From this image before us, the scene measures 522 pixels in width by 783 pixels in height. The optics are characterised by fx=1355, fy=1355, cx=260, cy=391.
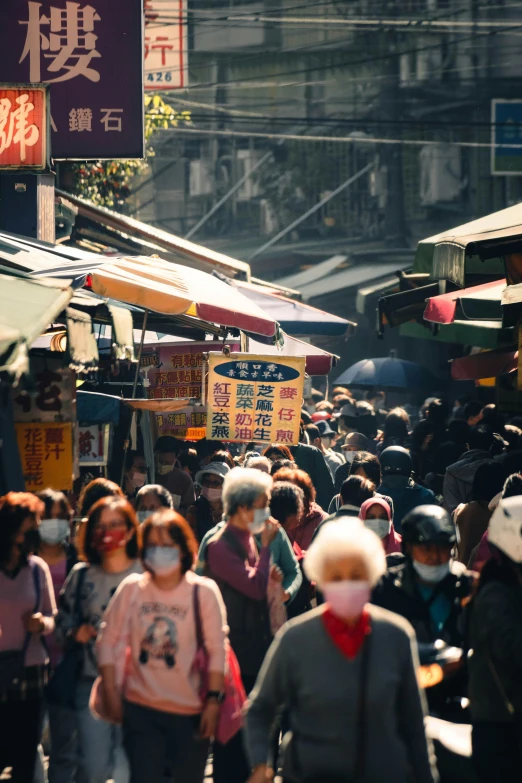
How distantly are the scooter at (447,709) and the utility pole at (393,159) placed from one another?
30.0 metres

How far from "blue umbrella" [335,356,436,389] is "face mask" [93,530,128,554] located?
14488mm

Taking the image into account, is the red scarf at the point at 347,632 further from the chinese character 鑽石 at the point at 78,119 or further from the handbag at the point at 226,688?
the chinese character 鑽石 at the point at 78,119

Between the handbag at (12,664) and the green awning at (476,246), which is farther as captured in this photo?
the green awning at (476,246)

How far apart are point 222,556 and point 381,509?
175 centimetres

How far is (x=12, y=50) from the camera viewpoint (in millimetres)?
14070

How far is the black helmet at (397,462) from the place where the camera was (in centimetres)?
1034

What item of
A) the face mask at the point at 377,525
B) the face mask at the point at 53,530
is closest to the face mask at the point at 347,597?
the face mask at the point at 53,530

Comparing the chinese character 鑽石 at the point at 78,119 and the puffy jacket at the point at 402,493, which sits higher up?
the chinese character 鑽石 at the point at 78,119

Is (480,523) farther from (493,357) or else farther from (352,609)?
(493,357)

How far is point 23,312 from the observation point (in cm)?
738

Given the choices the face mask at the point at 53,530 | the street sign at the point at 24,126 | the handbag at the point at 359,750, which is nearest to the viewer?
the handbag at the point at 359,750

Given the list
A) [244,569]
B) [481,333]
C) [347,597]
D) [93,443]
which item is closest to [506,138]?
[481,333]

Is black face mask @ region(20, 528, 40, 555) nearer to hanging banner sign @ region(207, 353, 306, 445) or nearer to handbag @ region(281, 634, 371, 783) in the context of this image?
handbag @ region(281, 634, 371, 783)

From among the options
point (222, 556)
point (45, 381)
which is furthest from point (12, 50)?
point (222, 556)
